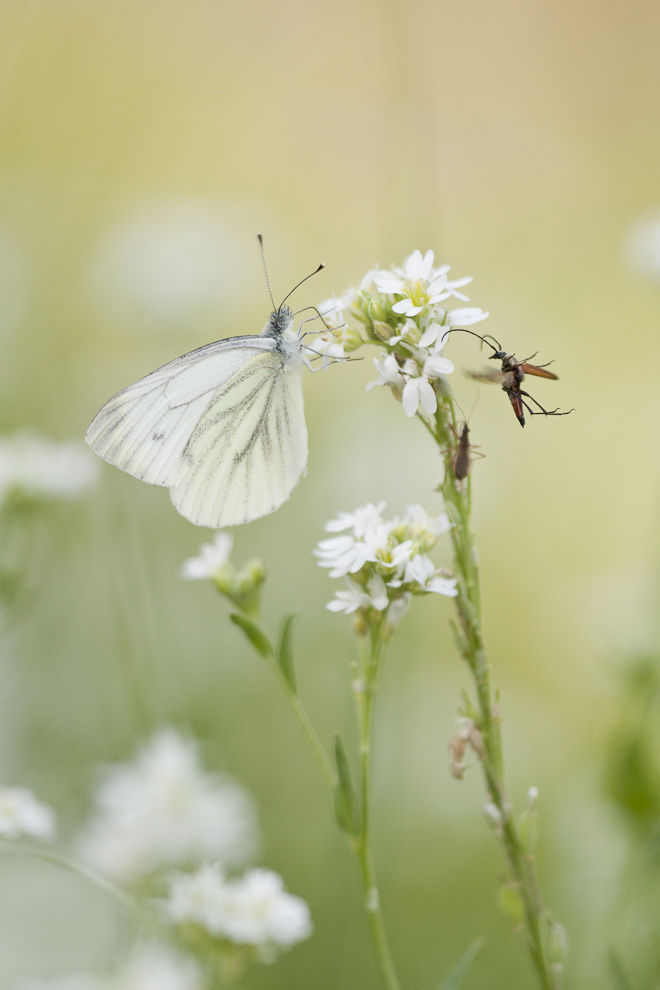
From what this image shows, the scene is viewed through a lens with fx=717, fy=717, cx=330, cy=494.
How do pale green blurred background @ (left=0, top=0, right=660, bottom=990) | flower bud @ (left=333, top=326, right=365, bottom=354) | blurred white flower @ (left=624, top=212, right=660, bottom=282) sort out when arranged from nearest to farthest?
flower bud @ (left=333, top=326, right=365, bottom=354) < pale green blurred background @ (left=0, top=0, right=660, bottom=990) < blurred white flower @ (left=624, top=212, right=660, bottom=282)

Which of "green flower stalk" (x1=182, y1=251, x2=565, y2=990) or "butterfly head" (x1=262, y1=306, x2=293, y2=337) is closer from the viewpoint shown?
"green flower stalk" (x1=182, y1=251, x2=565, y2=990)

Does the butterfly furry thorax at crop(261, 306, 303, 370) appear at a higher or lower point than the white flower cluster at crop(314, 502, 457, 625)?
higher

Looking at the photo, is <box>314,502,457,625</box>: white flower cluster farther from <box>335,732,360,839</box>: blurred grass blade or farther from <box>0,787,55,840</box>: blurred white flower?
<box>0,787,55,840</box>: blurred white flower

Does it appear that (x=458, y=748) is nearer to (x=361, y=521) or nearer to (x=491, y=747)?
(x=491, y=747)

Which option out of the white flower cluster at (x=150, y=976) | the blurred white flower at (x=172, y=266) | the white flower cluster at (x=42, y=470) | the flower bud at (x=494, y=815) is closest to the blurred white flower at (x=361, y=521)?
the flower bud at (x=494, y=815)

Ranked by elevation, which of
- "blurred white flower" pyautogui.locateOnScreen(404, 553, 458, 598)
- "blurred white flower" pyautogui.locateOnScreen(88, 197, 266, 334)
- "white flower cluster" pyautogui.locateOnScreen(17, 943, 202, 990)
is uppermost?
"blurred white flower" pyautogui.locateOnScreen(88, 197, 266, 334)

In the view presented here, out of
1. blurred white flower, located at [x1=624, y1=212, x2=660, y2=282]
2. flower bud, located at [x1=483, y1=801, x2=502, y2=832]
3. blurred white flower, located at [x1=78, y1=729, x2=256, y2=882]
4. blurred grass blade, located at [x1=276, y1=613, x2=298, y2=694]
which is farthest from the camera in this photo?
blurred white flower, located at [x1=624, y1=212, x2=660, y2=282]

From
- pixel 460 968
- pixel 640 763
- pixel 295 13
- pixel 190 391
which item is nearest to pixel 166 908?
pixel 460 968

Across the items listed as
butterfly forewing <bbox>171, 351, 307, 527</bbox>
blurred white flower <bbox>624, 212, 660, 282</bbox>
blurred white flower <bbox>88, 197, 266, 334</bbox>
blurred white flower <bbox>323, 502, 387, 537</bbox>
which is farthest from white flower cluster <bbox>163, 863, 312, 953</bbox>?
blurred white flower <bbox>88, 197, 266, 334</bbox>
